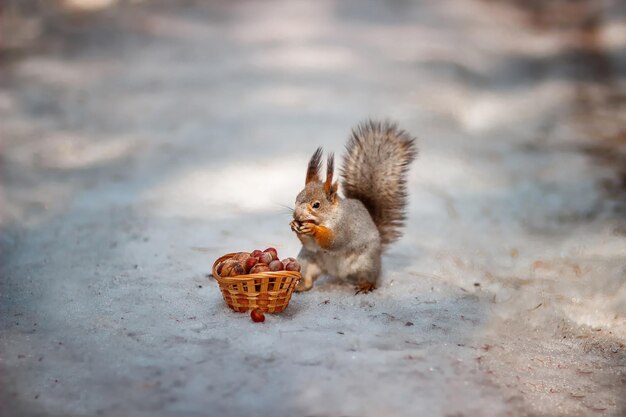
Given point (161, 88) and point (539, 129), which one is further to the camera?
point (161, 88)

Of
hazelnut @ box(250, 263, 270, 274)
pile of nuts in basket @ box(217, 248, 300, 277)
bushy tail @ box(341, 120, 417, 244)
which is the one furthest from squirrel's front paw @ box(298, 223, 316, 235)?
bushy tail @ box(341, 120, 417, 244)

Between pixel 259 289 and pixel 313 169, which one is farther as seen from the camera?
pixel 313 169

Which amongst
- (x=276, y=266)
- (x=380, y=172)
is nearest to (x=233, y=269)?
(x=276, y=266)

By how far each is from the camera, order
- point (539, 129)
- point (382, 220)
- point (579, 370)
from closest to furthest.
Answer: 1. point (579, 370)
2. point (382, 220)
3. point (539, 129)

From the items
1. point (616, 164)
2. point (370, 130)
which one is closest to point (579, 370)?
point (370, 130)

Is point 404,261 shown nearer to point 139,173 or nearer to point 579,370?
point 579,370

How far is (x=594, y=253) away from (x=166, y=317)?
2.28 meters

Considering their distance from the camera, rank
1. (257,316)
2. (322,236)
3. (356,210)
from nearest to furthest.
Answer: (257,316) < (322,236) < (356,210)

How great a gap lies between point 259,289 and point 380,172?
0.92 metres

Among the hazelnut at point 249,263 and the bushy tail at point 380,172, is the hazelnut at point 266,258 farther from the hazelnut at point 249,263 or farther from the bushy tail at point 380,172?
the bushy tail at point 380,172

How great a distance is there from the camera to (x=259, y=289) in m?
2.79

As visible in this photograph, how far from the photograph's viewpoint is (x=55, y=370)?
238cm

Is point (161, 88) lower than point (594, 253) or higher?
higher

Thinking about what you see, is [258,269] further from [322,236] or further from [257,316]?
[322,236]
